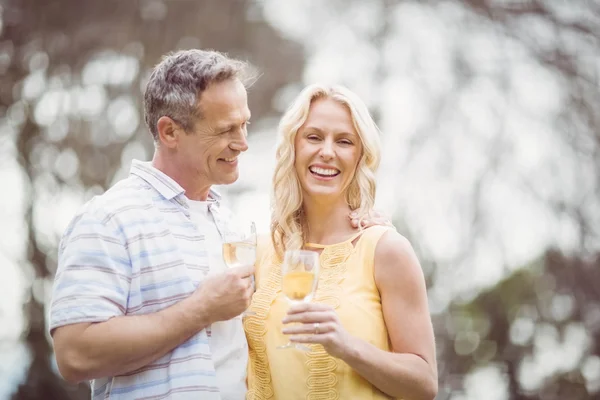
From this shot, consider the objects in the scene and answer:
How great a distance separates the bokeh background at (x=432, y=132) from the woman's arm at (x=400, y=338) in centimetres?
338

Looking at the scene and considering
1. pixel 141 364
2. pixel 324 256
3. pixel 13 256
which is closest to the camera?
pixel 141 364

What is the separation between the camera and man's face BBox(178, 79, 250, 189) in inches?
89.7

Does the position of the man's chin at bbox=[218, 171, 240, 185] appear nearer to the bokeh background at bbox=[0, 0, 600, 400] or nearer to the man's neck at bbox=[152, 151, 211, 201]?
the man's neck at bbox=[152, 151, 211, 201]

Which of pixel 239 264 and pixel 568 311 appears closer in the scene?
pixel 239 264

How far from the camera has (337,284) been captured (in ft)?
6.81

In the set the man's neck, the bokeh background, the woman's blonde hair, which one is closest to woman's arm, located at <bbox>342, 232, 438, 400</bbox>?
the woman's blonde hair

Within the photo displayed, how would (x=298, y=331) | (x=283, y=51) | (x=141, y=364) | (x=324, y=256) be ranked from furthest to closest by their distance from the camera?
1. (x=283, y=51)
2. (x=324, y=256)
3. (x=141, y=364)
4. (x=298, y=331)

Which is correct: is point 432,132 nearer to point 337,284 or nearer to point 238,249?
point 337,284

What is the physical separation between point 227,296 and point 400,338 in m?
0.45

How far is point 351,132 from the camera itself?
2209 millimetres

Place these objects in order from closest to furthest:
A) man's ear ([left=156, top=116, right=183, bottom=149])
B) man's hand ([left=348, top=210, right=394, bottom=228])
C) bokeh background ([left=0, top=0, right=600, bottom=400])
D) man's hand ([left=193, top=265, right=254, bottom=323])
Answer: man's hand ([left=193, top=265, right=254, bottom=323])
man's hand ([left=348, top=210, right=394, bottom=228])
man's ear ([left=156, top=116, right=183, bottom=149])
bokeh background ([left=0, top=0, right=600, bottom=400])

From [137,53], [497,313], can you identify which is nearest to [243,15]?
[137,53]

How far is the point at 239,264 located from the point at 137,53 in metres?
3.93

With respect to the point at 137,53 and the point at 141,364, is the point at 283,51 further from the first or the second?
the point at 141,364
